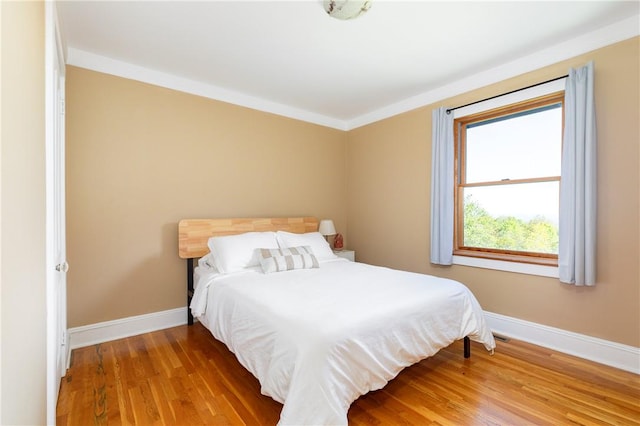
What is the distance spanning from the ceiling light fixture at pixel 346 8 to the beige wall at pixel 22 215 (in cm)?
152

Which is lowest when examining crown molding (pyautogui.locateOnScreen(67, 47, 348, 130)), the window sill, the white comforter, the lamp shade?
the white comforter

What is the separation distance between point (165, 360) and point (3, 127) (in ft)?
7.06

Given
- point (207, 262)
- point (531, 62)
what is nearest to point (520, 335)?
point (531, 62)

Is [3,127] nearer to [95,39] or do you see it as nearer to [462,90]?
[95,39]

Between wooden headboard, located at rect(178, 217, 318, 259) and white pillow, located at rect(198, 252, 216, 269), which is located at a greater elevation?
wooden headboard, located at rect(178, 217, 318, 259)

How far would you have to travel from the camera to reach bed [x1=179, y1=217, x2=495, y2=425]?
146 cm

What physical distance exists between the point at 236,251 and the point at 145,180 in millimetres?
1146

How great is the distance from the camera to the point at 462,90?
3223 mm

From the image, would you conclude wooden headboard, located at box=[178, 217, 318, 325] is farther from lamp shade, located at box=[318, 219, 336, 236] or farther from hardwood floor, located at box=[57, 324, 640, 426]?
hardwood floor, located at box=[57, 324, 640, 426]

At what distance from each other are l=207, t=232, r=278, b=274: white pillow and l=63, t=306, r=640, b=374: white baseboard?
33.0 inches

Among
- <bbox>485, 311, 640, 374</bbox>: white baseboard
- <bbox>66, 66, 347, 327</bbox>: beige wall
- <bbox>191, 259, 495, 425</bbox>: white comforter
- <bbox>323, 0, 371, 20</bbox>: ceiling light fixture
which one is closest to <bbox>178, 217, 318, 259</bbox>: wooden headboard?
<bbox>66, 66, 347, 327</bbox>: beige wall

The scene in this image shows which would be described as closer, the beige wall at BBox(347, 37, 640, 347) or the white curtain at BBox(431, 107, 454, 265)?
the beige wall at BBox(347, 37, 640, 347)

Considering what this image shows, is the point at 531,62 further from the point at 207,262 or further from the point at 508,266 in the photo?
Answer: the point at 207,262

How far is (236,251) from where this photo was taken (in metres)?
2.86
